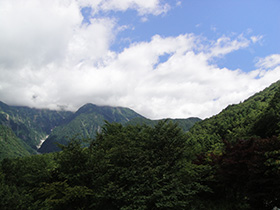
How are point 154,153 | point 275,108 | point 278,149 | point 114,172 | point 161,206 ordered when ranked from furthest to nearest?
1. point 275,108
2. point 154,153
3. point 114,172
4. point 161,206
5. point 278,149

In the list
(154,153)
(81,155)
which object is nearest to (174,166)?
(154,153)

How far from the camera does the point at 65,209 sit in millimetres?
13203

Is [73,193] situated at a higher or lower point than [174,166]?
lower

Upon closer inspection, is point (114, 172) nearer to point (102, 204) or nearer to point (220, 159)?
point (102, 204)

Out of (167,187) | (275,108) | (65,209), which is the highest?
(275,108)

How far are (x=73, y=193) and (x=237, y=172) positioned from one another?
10.5 metres

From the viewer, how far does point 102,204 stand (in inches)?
528

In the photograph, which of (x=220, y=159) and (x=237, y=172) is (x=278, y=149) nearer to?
(x=237, y=172)

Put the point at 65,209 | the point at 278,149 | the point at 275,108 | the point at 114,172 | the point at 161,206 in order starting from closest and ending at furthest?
the point at 278,149
the point at 161,206
the point at 65,209
the point at 114,172
the point at 275,108

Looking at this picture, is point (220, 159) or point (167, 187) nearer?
point (167, 187)

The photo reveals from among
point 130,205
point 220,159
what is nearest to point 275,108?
point 220,159

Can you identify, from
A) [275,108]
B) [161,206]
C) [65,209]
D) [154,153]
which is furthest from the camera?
[275,108]

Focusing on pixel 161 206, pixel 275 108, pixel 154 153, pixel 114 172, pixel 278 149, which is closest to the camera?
pixel 278 149

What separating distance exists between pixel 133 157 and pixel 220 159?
6.71 m
